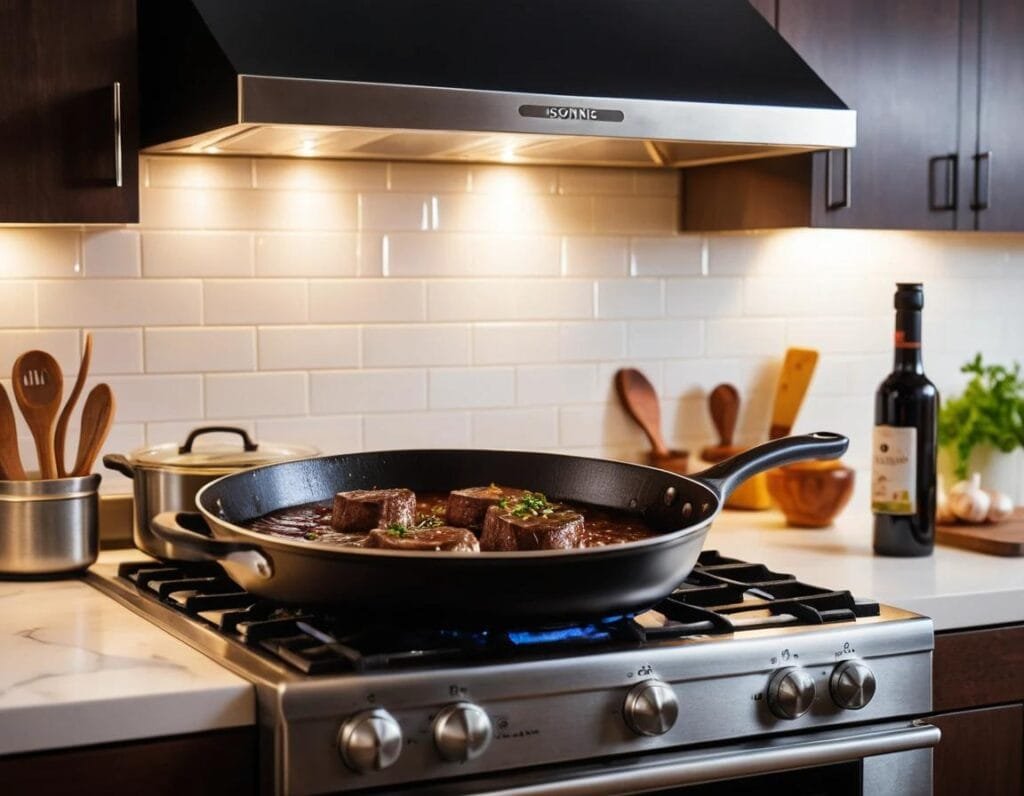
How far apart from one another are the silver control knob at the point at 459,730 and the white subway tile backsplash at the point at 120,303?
1202 mm

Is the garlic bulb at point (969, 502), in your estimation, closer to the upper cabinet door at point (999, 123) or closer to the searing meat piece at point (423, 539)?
the upper cabinet door at point (999, 123)

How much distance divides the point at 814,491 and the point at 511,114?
1.13 m

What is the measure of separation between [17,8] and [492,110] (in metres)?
0.76

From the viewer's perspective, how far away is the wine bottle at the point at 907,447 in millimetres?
2715

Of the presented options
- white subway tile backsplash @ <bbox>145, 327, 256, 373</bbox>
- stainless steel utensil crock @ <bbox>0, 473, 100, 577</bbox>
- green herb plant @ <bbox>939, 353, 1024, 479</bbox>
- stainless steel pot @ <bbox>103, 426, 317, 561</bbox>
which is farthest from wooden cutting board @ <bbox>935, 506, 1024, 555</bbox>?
stainless steel utensil crock @ <bbox>0, 473, 100, 577</bbox>

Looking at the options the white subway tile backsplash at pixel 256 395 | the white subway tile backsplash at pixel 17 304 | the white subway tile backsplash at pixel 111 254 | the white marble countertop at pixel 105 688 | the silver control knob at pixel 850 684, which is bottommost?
the silver control knob at pixel 850 684

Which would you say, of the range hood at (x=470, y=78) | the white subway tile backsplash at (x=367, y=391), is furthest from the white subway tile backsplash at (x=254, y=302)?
the range hood at (x=470, y=78)

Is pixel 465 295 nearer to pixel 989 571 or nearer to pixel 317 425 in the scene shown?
pixel 317 425

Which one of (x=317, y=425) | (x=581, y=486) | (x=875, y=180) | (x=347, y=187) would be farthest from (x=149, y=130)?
(x=875, y=180)

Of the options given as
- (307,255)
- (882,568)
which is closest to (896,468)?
(882,568)

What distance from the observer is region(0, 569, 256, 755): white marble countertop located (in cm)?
176

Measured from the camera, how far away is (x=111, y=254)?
2.69m

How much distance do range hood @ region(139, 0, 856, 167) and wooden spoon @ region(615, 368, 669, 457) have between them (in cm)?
58

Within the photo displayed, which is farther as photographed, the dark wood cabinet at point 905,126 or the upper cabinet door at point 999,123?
the upper cabinet door at point 999,123
